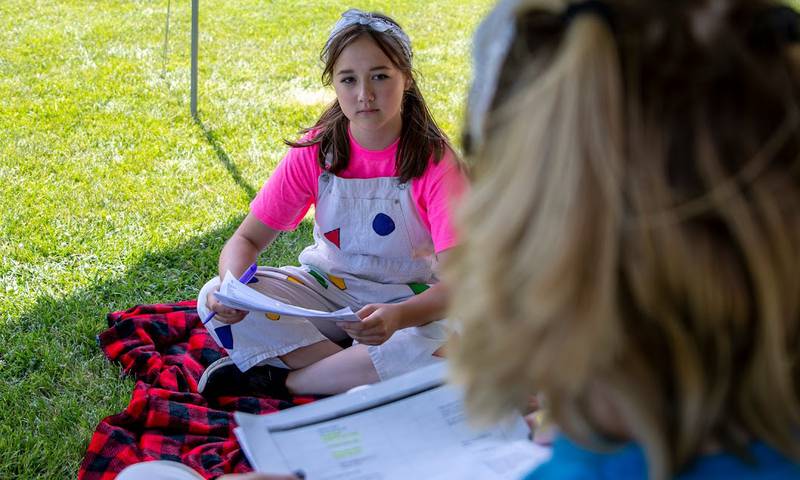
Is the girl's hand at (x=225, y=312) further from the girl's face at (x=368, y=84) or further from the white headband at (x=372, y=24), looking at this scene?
the white headband at (x=372, y=24)

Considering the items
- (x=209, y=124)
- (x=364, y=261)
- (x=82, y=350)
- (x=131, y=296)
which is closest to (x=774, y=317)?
(x=364, y=261)

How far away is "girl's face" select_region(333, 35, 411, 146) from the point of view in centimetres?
223

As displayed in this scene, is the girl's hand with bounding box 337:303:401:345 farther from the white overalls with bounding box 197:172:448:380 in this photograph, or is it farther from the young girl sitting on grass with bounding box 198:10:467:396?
the white overalls with bounding box 197:172:448:380

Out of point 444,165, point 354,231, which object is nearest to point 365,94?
point 444,165

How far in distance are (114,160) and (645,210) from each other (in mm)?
3444

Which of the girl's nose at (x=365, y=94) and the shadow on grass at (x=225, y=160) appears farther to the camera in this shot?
the shadow on grass at (x=225, y=160)

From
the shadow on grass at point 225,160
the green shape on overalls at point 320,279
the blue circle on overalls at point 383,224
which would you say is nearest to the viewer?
the blue circle on overalls at point 383,224

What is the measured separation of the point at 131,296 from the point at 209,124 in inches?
68.0

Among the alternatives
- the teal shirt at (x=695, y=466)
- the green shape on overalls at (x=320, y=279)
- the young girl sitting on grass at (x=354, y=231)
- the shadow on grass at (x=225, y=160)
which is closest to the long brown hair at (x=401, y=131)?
the young girl sitting on grass at (x=354, y=231)

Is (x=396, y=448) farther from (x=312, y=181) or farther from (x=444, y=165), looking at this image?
(x=312, y=181)

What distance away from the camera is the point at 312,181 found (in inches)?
94.0

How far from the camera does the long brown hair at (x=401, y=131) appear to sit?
225 cm

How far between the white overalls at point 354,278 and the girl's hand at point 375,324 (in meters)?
0.13

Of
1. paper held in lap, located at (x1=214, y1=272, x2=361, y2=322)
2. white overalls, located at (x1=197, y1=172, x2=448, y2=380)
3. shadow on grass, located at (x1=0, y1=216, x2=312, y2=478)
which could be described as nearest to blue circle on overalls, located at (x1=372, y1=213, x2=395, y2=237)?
white overalls, located at (x1=197, y1=172, x2=448, y2=380)
